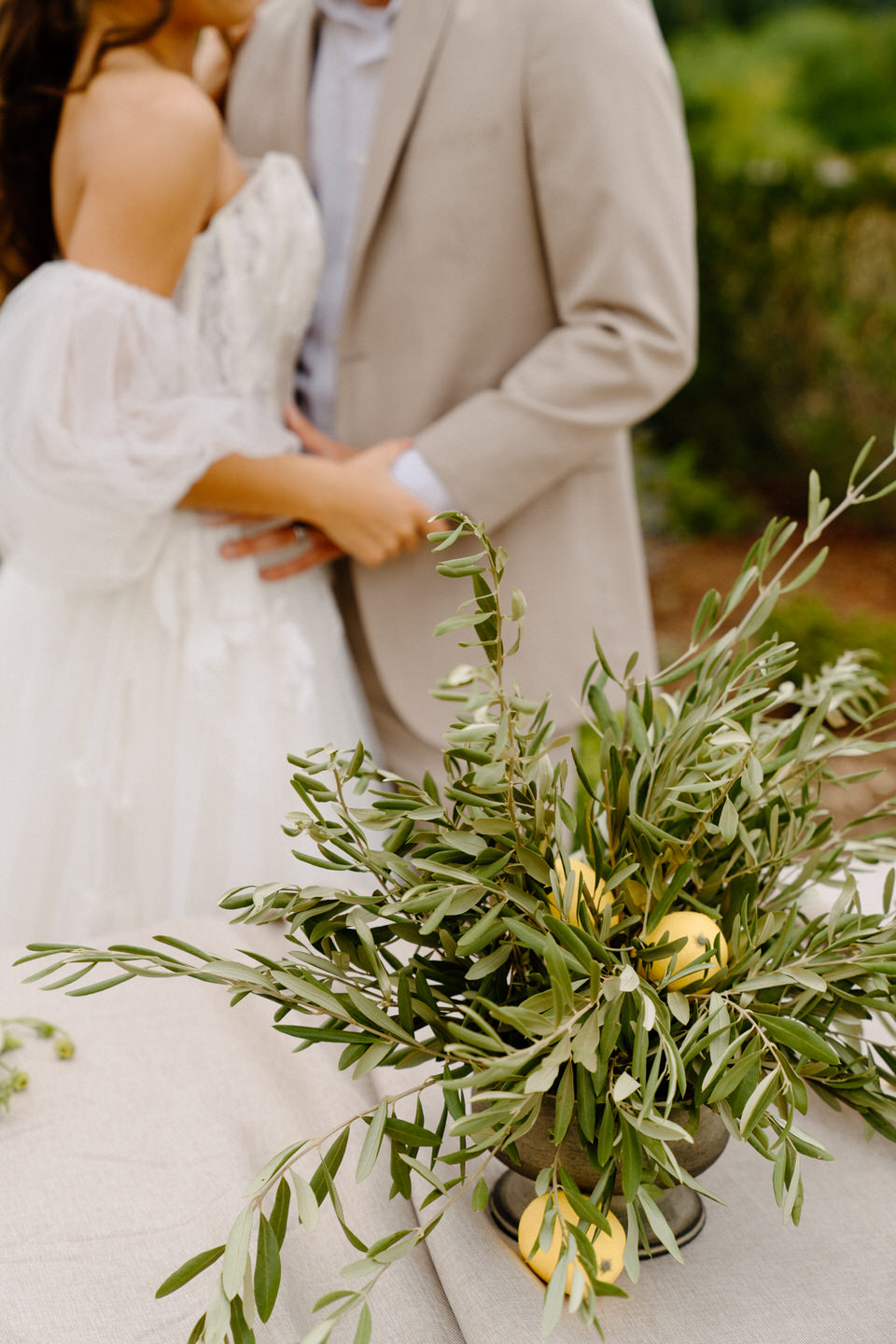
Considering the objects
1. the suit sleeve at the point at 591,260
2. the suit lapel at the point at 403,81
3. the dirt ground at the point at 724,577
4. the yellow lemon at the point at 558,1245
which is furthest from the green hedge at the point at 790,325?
the yellow lemon at the point at 558,1245

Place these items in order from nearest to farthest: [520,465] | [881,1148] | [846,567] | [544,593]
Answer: [881,1148]
[520,465]
[544,593]
[846,567]

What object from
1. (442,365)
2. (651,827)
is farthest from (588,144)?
(651,827)

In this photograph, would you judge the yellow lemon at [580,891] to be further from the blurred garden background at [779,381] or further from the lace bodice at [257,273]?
the blurred garden background at [779,381]

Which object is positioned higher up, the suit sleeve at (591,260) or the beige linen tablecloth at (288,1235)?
the suit sleeve at (591,260)

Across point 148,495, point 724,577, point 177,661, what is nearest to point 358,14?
point 148,495

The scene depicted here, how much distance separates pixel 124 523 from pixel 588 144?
701 millimetres

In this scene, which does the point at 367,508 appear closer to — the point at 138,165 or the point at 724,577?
the point at 138,165

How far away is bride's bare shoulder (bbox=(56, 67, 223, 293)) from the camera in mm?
1298

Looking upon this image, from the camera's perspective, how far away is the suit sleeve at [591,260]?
1439mm

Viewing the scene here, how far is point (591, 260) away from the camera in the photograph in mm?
1509

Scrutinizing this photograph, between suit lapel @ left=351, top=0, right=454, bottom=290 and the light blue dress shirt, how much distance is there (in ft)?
0.21

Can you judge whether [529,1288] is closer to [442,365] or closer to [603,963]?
[603,963]

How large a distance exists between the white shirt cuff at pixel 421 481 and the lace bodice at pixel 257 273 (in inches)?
8.1

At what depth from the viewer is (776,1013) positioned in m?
0.67
